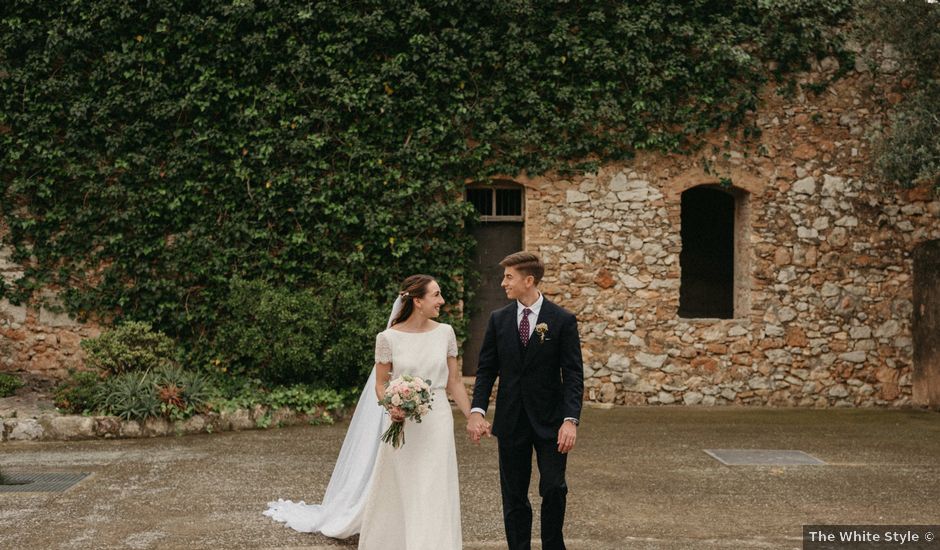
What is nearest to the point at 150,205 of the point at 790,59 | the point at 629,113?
the point at 629,113

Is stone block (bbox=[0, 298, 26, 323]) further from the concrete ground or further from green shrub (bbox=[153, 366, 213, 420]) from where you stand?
the concrete ground

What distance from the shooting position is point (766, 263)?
443 inches

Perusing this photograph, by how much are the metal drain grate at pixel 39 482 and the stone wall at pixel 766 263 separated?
595cm

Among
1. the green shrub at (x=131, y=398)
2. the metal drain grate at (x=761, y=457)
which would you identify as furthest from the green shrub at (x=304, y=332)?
the metal drain grate at (x=761, y=457)

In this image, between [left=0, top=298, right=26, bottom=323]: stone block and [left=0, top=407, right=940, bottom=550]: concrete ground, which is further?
[left=0, top=298, right=26, bottom=323]: stone block

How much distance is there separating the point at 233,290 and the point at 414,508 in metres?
6.48

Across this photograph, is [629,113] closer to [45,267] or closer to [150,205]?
[150,205]

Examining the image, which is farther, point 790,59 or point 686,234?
point 686,234

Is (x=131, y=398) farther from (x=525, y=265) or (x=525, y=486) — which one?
(x=525, y=265)

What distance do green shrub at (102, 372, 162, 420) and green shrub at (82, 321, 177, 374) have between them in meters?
0.36

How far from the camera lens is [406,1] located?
422 inches

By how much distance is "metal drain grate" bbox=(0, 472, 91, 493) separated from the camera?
6.50 meters

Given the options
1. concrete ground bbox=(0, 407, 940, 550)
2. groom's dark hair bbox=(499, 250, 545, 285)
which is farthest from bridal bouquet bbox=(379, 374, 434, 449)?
concrete ground bbox=(0, 407, 940, 550)

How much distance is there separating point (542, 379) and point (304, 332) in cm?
594
